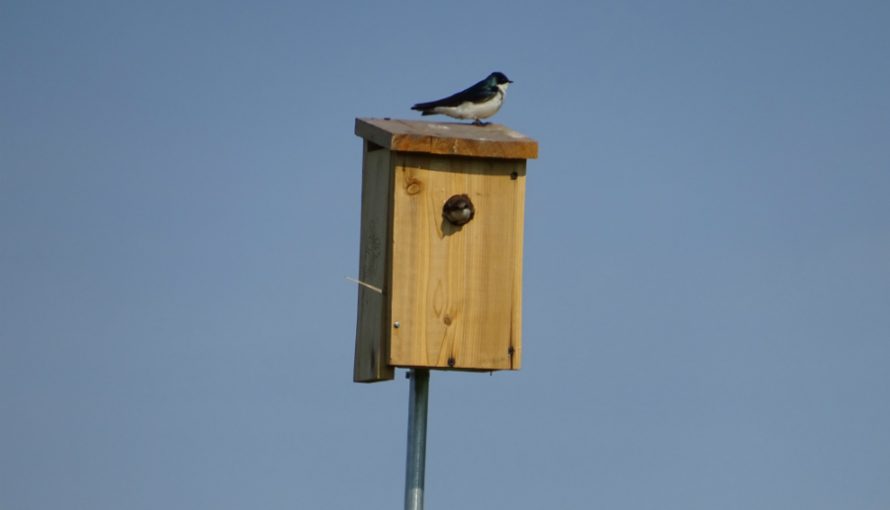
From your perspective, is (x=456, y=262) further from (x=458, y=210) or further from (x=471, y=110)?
(x=471, y=110)

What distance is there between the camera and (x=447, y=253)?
5.25 metres

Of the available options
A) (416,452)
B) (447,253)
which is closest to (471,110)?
(447,253)

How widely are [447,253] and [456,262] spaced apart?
0.04 m

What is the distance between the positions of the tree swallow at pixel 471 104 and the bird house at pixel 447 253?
1072 mm

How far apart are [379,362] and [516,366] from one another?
473 mm

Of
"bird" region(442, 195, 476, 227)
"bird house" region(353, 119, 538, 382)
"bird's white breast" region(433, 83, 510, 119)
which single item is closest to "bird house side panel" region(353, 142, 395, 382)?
"bird house" region(353, 119, 538, 382)

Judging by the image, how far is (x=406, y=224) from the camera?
5.24m

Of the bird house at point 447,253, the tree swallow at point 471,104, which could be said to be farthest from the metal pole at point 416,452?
the tree swallow at point 471,104

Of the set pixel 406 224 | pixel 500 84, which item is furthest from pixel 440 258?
pixel 500 84

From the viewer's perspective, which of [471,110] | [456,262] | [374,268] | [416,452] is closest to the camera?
[416,452]

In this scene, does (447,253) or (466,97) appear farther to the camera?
(466,97)

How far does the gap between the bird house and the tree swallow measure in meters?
1.07

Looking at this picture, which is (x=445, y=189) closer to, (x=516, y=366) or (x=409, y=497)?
(x=516, y=366)

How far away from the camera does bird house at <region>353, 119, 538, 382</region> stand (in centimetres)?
518
